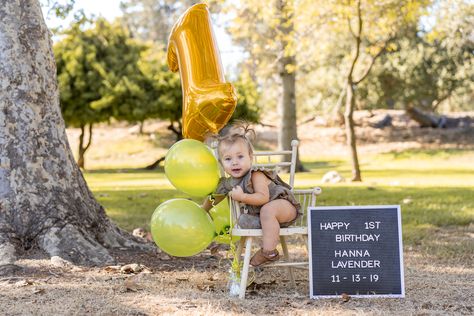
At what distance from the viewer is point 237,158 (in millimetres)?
4312

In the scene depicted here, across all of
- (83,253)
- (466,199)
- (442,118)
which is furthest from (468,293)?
(442,118)

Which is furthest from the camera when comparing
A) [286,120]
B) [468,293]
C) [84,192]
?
[286,120]

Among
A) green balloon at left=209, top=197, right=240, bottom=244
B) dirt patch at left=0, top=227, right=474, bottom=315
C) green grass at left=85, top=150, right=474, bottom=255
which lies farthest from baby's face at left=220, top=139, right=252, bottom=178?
green grass at left=85, top=150, right=474, bottom=255

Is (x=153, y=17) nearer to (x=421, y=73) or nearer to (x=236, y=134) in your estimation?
(x=421, y=73)

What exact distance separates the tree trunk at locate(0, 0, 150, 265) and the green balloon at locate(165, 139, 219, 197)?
4.07 feet

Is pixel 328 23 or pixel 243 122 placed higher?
pixel 328 23

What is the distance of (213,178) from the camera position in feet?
14.5

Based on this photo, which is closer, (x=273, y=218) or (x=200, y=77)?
(x=273, y=218)

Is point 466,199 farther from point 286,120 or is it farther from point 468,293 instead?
point 286,120

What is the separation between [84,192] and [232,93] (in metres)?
1.79

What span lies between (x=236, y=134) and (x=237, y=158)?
0.15 metres

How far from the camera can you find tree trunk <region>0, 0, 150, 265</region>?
5.25m

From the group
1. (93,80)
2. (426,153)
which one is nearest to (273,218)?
(93,80)

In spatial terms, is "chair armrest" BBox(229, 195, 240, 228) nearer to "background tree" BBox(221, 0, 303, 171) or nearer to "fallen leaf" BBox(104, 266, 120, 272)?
"fallen leaf" BBox(104, 266, 120, 272)
